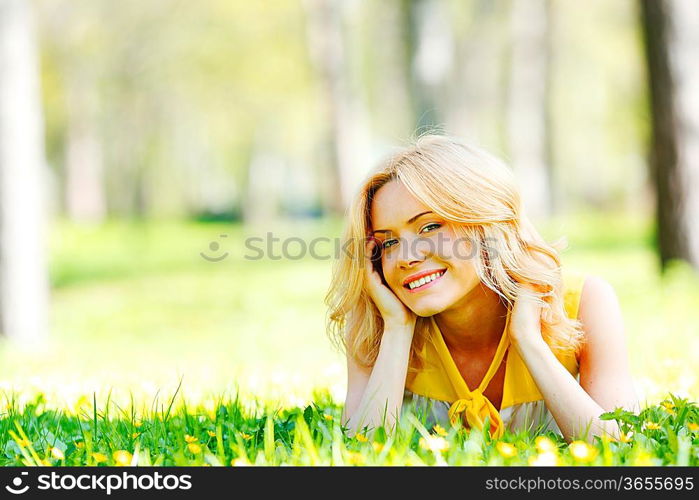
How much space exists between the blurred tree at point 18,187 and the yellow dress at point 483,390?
4603 mm

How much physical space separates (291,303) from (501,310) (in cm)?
602

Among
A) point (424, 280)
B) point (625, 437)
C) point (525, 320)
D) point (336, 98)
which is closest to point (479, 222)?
point (424, 280)

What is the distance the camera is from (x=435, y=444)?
237cm

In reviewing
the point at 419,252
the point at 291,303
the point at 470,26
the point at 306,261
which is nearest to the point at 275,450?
the point at 419,252

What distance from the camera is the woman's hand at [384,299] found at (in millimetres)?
3031

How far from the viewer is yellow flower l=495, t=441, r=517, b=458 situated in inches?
91.1

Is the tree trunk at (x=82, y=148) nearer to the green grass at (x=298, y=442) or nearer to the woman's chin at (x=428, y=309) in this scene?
the green grass at (x=298, y=442)

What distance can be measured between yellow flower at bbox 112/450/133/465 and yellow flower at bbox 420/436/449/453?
0.91m

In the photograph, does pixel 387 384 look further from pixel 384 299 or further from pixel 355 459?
pixel 355 459

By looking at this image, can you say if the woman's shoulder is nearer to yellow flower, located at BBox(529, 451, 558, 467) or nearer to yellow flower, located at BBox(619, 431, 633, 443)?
yellow flower, located at BBox(619, 431, 633, 443)

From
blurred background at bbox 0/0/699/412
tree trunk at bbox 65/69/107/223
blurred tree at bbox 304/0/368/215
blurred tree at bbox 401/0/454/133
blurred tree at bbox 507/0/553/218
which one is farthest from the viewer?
tree trunk at bbox 65/69/107/223

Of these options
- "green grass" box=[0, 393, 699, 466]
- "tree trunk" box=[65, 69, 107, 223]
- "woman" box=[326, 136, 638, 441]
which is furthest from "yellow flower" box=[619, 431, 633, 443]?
"tree trunk" box=[65, 69, 107, 223]

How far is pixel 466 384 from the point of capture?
311 cm
